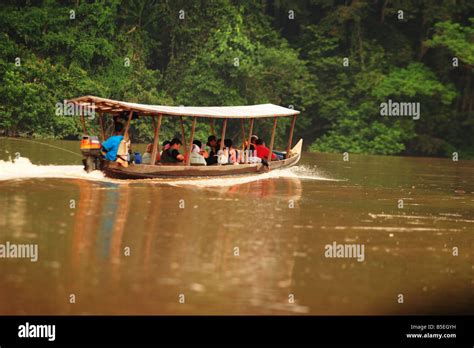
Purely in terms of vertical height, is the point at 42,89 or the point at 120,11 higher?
the point at 120,11

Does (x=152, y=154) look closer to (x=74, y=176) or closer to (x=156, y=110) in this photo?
(x=156, y=110)

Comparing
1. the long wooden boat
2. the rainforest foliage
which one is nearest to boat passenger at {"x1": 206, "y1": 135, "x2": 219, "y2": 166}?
the long wooden boat

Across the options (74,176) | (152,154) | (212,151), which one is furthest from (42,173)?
(212,151)

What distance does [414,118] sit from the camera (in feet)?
130

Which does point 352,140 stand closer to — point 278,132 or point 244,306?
point 278,132

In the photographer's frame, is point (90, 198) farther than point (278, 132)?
No

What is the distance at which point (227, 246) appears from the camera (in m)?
12.5

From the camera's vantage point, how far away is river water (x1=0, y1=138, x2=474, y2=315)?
9.62m

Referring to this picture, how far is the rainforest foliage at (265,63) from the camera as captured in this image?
3706 cm

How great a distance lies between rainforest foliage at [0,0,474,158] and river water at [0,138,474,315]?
52.6 feet

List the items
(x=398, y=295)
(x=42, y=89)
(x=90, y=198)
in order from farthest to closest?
(x=42, y=89) < (x=90, y=198) < (x=398, y=295)
